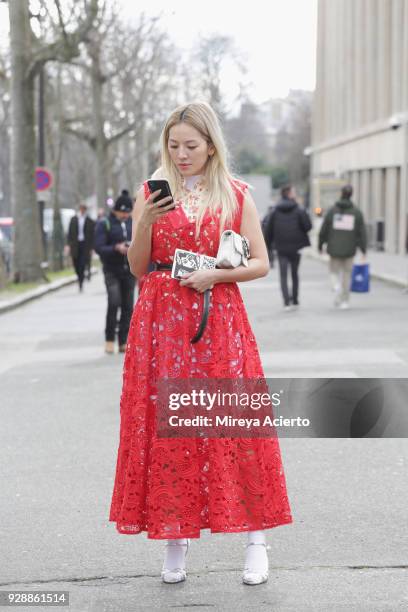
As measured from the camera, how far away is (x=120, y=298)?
12727mm

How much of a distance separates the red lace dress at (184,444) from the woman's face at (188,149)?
4.5 inches

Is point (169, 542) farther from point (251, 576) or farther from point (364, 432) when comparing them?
point (364, 432)

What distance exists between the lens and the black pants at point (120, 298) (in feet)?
41.5

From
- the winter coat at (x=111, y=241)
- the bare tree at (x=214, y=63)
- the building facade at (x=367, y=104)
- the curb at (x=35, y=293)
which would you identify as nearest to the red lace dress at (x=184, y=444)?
the winter coat at (x=111, y=241)

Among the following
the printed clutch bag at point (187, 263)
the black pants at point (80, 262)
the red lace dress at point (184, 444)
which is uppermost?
the printed clutch bag at point (187, 263)

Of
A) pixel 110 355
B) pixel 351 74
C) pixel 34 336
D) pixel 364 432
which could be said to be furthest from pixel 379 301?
pixel 351 74

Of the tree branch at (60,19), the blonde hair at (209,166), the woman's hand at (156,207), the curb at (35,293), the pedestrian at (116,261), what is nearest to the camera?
the woman's hand at (156,207)

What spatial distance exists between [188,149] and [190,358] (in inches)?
29.8

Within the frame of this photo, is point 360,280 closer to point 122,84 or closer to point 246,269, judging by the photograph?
point 246,269

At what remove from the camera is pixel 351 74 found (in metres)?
58.7

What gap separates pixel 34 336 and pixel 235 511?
37.0ft

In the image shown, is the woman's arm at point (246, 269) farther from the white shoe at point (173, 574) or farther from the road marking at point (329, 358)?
the road marking at point (329, 358)

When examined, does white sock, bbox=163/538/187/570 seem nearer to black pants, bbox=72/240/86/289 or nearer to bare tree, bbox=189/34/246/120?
black pants, bbox=72/240/86/289

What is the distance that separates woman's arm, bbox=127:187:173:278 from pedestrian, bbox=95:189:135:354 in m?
7.74
